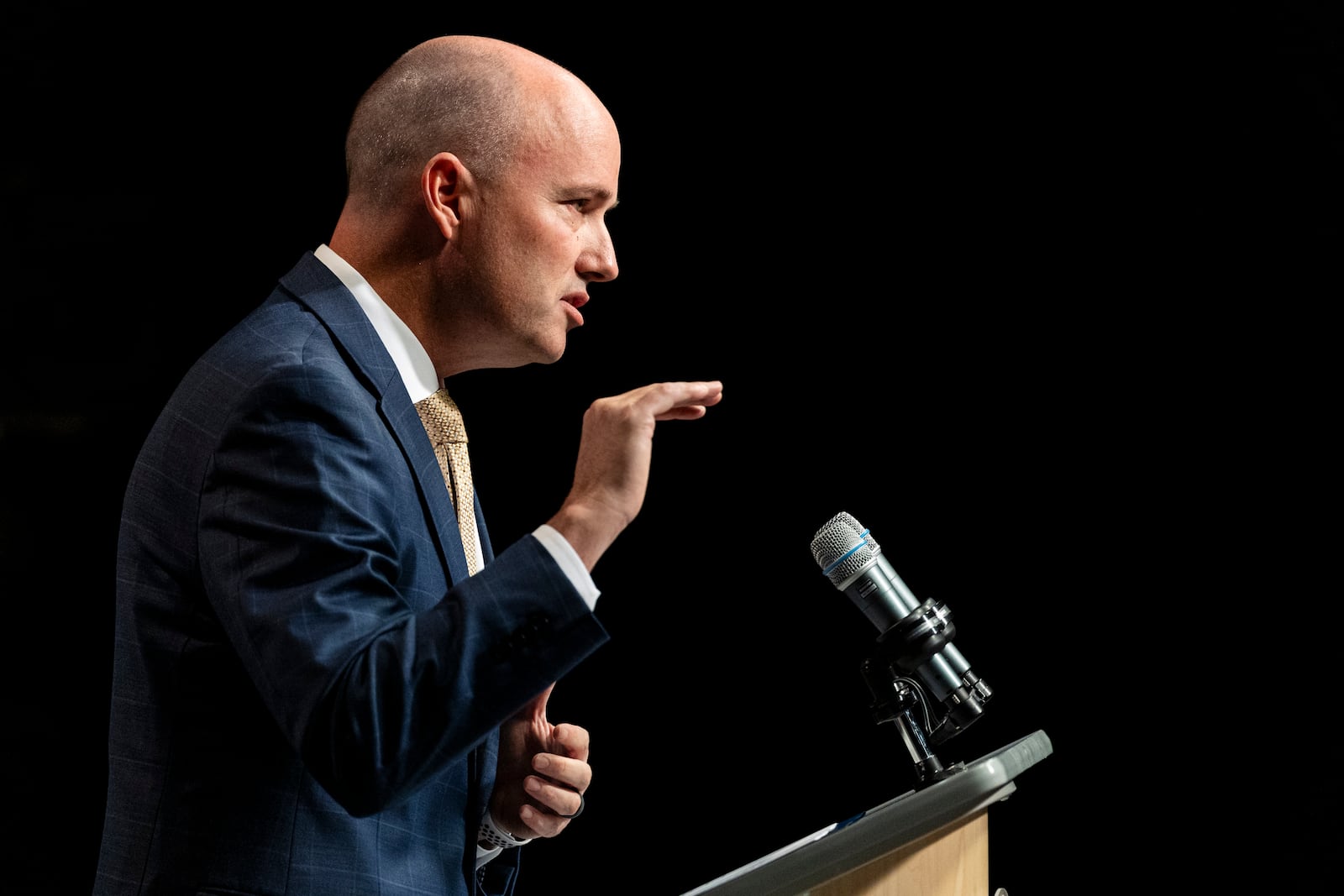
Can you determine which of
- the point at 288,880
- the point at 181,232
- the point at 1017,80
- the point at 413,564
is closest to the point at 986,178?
the point at 1017,80

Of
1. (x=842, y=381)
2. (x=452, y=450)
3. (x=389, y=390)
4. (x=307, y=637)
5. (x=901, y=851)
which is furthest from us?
(x=842, y=381)

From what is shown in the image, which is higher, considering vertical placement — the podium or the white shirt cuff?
the white shirt cuff

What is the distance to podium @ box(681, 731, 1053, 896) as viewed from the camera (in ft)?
3.27

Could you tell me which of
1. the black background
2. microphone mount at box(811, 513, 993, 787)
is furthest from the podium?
the black background

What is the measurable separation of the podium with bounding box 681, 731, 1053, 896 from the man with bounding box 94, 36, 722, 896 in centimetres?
25

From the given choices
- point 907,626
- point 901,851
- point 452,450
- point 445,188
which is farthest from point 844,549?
point 445,188

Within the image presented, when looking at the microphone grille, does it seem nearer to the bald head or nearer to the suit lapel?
the suit lapel

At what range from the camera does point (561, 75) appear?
1.49 meters

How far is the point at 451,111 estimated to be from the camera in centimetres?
142

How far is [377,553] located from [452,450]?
15.0 inches

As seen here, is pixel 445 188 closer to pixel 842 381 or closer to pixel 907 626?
pixel 907 626

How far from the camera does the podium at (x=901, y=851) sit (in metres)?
1.00

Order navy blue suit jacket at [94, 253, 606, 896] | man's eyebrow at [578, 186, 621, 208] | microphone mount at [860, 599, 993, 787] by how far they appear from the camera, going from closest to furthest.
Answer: navy blue suit jacket at [94, 253, 606, 896], microphone mount at [860, 599, 993, 787], man's eyebrow at [578, 186, 621, 208]

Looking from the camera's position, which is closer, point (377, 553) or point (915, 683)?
point (377, 553)
